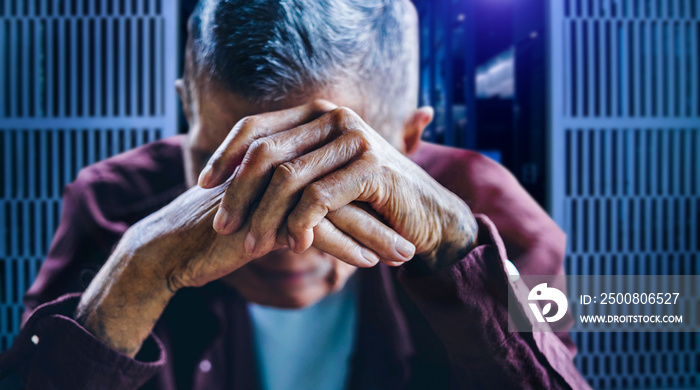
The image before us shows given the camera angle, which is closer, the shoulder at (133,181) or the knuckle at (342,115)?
the knuckle at (342,115)

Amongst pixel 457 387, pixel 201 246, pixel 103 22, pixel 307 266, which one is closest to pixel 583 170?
pixel 457 387

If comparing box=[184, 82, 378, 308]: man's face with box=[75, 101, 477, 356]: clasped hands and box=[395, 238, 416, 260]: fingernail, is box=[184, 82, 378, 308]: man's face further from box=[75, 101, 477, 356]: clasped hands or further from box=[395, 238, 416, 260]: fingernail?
box=[395, 238, 416, 260]: fingernail

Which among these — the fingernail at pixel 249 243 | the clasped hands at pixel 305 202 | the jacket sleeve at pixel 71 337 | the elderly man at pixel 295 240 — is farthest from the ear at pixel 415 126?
the jacket sleeve at pixel 71 337

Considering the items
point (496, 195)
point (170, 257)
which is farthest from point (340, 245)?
point (496, 195)

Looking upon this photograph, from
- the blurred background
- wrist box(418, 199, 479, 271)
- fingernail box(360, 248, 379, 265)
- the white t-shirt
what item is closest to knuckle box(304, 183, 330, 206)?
fingernail box(360, 248, 379, 265)

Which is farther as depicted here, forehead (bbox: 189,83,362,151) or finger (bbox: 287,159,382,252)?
forehead (bbox: 189,83,362,151)

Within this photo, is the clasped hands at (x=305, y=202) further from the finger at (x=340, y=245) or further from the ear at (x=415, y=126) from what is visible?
the ear at (x=415, y=126)

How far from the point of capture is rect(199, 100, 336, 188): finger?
0.48 m

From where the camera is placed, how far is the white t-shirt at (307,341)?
2.40ft

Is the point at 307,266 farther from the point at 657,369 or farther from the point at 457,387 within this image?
the point at 657,369

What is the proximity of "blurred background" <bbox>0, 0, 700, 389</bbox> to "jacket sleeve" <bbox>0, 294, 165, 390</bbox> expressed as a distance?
0.24 m

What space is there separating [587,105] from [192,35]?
2.72 ft

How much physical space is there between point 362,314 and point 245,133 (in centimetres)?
45
